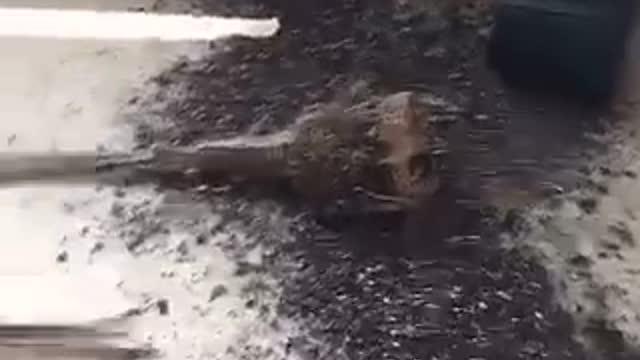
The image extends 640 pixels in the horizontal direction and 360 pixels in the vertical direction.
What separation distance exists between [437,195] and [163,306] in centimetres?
30

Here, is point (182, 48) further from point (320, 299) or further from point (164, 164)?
point (320, 299)

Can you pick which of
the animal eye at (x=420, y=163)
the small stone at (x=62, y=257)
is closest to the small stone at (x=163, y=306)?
the small stone at (x=62, y=257)

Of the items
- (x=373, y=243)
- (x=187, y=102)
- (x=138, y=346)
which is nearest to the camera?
(x=138, y=346)

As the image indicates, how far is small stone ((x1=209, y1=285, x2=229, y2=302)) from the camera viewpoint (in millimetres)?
1361

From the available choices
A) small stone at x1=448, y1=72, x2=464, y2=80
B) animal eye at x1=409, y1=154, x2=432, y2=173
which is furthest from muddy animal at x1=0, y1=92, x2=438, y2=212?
small stone at x1=448, y1=72, x2=464, y2=80

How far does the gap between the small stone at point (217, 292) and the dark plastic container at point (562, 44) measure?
1.42 ft

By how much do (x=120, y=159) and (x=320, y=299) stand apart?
0.27 meters

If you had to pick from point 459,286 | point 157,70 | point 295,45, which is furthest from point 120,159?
point 459,286

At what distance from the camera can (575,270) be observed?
1402 millimetres

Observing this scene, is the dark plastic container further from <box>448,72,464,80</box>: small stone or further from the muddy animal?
the muddy animal

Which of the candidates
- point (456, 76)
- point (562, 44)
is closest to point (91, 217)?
point (456, 76)

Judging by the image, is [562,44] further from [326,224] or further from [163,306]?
[163,306]

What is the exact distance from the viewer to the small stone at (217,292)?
1.36 m

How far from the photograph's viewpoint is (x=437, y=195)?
145 centimetres
